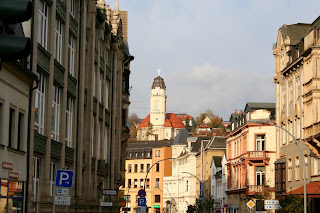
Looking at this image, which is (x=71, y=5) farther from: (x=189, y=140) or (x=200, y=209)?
(x=189, y=140)

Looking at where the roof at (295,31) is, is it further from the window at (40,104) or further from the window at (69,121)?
the window at (40,104)

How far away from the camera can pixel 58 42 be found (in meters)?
28.7

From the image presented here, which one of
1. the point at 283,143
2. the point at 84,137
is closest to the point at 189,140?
the point at 283,143

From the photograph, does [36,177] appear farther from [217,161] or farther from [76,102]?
[217,161]

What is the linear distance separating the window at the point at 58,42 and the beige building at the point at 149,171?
11515 centimetres

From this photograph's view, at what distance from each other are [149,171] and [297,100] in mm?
95971

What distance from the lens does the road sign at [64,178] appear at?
1680 centimetres

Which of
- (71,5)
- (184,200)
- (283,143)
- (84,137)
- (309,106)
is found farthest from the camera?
(184,200)

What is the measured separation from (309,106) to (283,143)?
931 cm

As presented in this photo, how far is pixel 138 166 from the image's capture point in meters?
155

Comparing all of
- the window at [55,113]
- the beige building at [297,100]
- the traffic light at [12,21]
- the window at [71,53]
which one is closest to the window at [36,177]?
the window at [55,113]

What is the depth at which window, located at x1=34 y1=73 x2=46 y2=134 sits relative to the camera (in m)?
24.7

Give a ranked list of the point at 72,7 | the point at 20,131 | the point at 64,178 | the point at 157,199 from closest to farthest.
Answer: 1. the point at 64,178
2. the point at 20,131
3. the point at 72,7
4. the point at 157,199

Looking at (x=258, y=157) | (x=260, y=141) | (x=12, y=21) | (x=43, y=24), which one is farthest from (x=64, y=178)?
(x=260, y=141)
